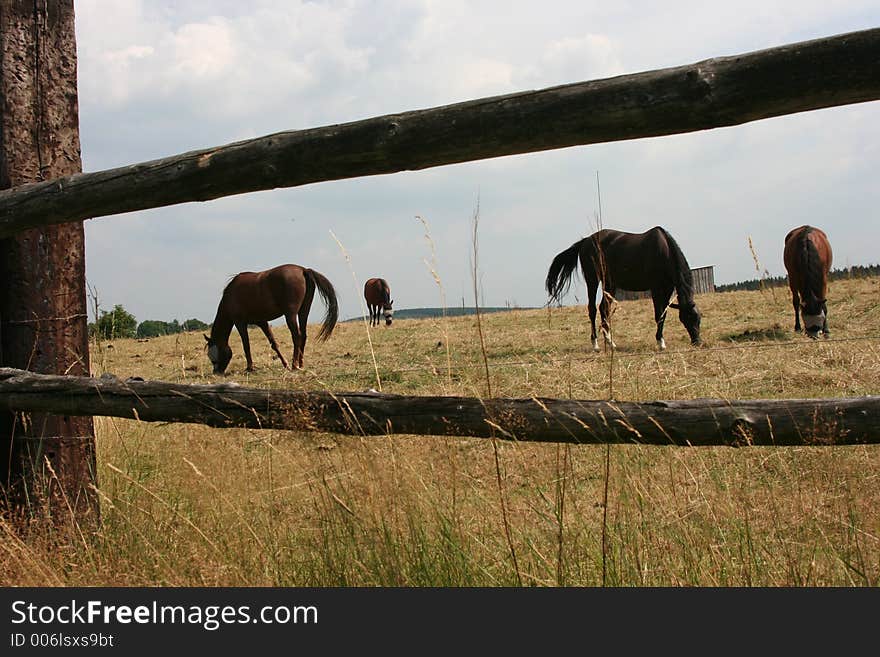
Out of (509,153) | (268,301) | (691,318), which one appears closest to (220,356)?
(268,301)

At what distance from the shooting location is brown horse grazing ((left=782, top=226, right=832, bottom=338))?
10.8 meters

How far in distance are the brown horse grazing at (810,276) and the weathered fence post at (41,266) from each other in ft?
31.0

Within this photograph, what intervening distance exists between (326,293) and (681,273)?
5945 millimetres

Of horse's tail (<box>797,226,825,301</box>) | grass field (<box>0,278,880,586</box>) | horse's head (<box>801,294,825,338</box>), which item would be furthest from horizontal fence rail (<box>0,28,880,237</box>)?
horse's tail (<box>797,226,825,301</box>)

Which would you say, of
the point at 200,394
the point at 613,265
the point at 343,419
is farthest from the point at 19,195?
the point at 613,265

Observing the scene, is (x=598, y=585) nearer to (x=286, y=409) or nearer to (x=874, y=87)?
(x=286, y=409)

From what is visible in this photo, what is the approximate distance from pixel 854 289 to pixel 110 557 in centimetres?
1534

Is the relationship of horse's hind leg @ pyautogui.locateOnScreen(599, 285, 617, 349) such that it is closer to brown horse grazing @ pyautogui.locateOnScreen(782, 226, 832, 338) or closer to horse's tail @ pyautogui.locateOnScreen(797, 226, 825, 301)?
brown horse grazing @ pyautogui.locateOnScreen(782, 226, 832, 338)

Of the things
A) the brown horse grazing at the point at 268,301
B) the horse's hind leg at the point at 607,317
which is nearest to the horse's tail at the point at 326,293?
the brown horse grazing at the point at 268,301

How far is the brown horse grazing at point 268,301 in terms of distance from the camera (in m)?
13.1

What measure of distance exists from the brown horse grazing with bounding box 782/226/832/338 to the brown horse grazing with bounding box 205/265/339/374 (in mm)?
7357

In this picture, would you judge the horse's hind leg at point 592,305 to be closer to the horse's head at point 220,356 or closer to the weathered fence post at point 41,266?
the horse's head at point 220,356

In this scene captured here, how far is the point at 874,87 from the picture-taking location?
1836 millimetres

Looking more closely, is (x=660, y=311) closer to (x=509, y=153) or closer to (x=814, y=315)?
(x=814, y=315)
